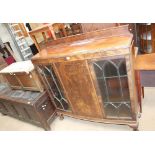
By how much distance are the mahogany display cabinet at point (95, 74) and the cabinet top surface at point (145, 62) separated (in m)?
0.26

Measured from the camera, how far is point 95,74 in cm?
159

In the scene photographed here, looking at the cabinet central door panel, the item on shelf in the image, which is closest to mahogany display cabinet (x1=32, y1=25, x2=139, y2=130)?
the cabinet central door panel

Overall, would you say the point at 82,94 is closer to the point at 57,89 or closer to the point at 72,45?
the point at 57,89

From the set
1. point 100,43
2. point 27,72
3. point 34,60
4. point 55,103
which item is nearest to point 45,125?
point 55,103

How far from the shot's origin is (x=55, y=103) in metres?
2.25

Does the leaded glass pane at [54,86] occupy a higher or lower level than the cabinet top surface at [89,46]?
lower

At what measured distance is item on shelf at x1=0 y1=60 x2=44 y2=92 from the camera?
2084 millimetres

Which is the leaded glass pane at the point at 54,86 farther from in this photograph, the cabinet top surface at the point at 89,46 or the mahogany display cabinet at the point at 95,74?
the cabinet top surface at the point at 89,46

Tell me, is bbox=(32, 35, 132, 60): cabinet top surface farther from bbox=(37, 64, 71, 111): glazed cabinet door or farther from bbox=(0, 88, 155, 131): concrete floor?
bbox=(0, 88, 155, 131): concrete floor

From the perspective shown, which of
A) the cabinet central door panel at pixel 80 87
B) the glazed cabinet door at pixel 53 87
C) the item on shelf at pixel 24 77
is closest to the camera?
the cabinet central door panel at pixel 80 87

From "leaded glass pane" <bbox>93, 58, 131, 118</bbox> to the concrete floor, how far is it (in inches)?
11.6

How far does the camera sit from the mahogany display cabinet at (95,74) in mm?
1447

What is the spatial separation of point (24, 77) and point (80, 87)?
86 cm

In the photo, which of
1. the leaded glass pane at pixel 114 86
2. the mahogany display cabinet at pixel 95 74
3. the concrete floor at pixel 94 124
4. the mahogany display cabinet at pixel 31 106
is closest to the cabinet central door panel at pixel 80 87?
the mahogany display cabinet at pixel 95 74
